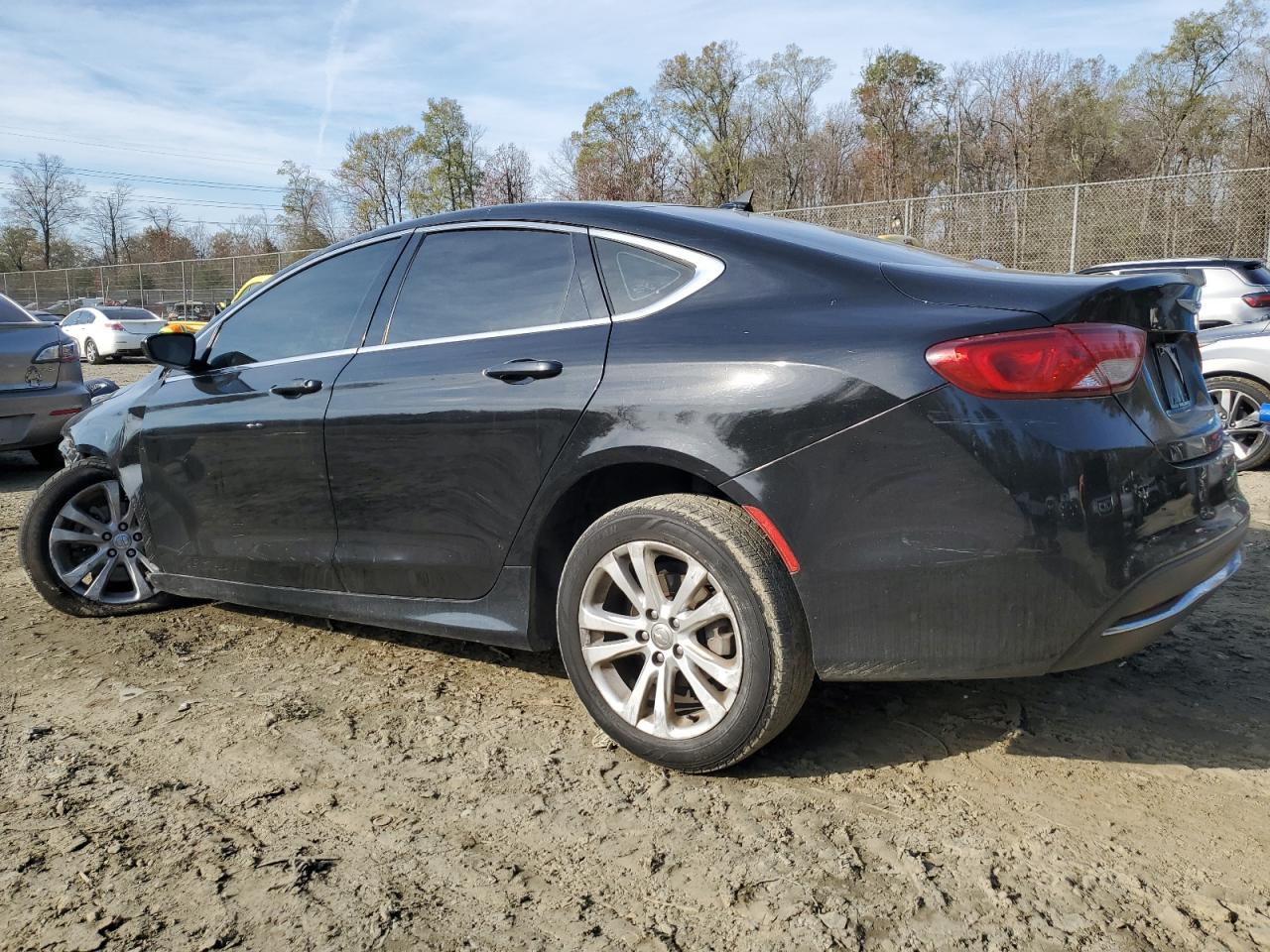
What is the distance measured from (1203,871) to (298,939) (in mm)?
1925

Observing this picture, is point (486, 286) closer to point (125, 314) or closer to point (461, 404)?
point (461, 404)

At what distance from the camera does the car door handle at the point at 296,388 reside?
11.3ft

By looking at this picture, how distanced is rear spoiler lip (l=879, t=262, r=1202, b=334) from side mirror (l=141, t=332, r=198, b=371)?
9.06 ft

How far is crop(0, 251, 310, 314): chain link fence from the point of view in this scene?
34.4 meters

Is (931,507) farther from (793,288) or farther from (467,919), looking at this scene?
(467,919)

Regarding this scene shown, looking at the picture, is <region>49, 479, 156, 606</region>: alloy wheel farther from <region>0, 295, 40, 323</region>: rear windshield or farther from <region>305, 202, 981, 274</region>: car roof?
<region>0, 295, 40, 323</region>: rear windshield

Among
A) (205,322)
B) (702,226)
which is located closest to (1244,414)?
(702,226)

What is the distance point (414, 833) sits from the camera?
243 cm

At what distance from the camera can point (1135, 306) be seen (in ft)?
8.10

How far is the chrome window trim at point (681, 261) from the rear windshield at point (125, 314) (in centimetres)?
2609

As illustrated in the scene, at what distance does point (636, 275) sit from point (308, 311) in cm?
148

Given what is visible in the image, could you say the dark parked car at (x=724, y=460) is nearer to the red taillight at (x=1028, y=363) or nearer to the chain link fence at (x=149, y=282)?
the red taillight at (x=1028, y=363)

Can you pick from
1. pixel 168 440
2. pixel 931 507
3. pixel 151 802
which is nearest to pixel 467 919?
pixel 151 802

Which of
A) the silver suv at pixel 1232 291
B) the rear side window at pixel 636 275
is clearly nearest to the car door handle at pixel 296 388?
the rear side window at pixel 636 275
